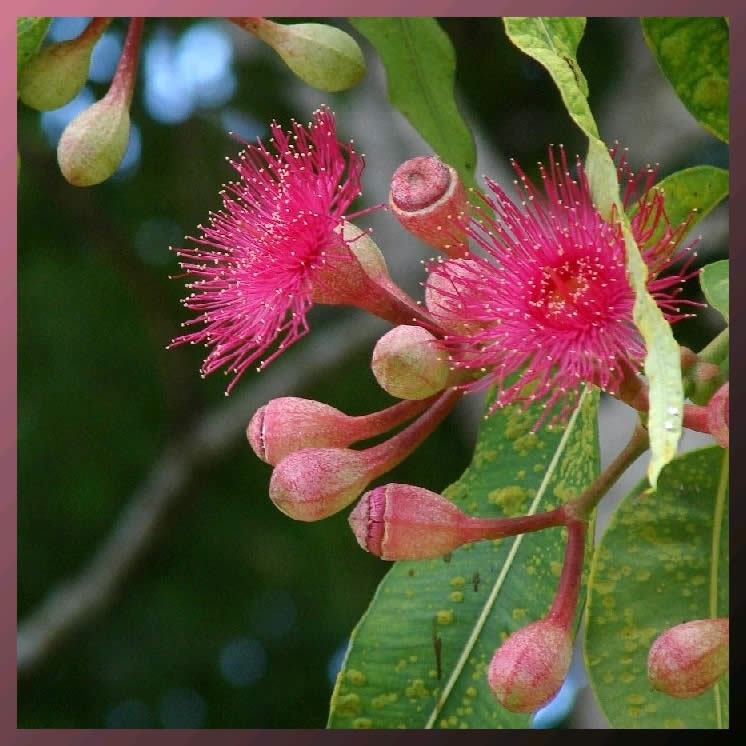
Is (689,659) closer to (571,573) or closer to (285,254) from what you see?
(571,573)

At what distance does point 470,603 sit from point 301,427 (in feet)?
0.73

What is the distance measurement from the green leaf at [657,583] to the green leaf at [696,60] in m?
0.26

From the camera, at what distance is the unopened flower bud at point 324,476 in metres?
0.85

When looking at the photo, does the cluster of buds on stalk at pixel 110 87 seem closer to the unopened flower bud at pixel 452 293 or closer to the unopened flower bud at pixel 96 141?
the unopened flower bud at pixel 96 141

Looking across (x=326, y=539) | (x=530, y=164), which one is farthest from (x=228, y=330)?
(x=326, y=539)

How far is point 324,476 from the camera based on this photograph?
862 millimetres

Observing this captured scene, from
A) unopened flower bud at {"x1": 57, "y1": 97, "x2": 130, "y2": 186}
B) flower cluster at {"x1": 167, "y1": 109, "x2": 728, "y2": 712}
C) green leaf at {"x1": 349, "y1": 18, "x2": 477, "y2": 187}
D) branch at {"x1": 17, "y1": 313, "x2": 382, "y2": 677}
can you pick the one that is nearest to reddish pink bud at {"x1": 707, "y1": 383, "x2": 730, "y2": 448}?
flower cluster at {"x1": 167, "y1": 109, "x2": 728, "y2": 712}

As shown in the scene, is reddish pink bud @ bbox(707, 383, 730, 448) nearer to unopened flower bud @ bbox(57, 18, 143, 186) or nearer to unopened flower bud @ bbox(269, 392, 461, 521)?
unopened flower bud @ bbox(269, 392, 461, 521)

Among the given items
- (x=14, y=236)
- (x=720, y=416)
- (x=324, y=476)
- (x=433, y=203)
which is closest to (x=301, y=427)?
(x=324, y=476)

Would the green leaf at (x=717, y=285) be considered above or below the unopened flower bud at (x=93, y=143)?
below

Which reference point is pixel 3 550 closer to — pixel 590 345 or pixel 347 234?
pixel 347 234

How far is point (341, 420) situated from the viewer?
0.92 meters

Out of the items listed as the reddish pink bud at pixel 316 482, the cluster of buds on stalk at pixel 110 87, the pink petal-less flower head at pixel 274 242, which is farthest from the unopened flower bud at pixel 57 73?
the reddish pink bud at pixel 316 482

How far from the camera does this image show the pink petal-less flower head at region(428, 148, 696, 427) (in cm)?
86
